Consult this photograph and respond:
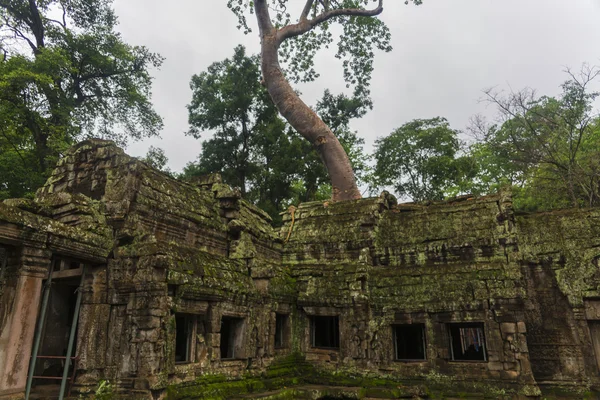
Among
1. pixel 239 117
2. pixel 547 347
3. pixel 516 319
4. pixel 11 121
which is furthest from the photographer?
pixel 239 117

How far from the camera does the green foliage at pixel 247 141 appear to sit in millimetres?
27969

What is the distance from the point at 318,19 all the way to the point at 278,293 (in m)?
15.4

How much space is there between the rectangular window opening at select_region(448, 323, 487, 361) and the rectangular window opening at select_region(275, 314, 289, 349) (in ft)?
14.1

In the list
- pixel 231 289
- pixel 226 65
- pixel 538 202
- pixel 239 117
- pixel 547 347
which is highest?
pixel 226 65

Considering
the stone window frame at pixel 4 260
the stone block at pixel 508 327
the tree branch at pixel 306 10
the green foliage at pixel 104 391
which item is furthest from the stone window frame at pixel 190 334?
the tree branch at pixel 306 10

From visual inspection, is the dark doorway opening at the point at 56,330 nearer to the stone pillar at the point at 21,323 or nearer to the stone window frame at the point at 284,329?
the stone pillar at the point at 21,323

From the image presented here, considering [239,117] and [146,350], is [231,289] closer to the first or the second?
[146,350]

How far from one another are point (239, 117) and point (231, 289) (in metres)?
21.4

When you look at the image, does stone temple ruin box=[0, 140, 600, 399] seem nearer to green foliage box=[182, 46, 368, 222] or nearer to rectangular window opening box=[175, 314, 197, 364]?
rectangular window opening box=[175, 314, 197, 364]

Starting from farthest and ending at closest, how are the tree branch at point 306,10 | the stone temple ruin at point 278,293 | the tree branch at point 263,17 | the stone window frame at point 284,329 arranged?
the tree branch at point 306,10 → the tree branch at point 263,17 → the stone window frame at point 284,329 → the stone temple ruin at point 278,293

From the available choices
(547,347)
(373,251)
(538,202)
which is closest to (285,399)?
(373,251)

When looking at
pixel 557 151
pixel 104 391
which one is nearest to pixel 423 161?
pixel 557 151

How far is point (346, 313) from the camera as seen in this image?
11.1 meters

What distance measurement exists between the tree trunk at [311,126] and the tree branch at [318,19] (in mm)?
661
